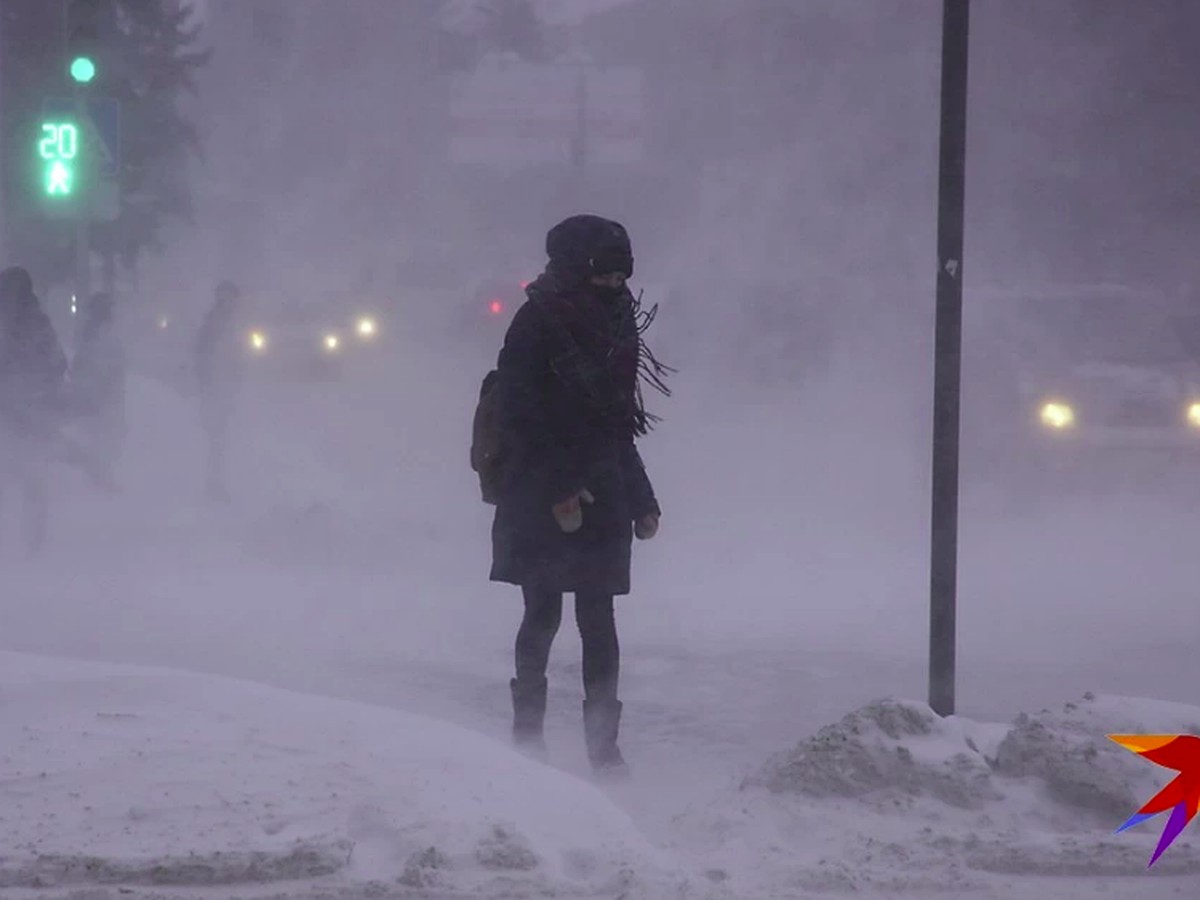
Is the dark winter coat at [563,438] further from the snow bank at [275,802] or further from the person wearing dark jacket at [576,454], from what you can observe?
the snow bank at [275,802]

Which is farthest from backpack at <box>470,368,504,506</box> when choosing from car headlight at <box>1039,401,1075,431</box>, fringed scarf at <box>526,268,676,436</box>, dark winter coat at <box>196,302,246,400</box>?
car headlight at <box>1039,401,1075,431</box>

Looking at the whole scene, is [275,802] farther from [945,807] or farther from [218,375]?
[218,375]

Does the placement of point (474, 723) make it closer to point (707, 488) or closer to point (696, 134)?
point (707, 488)

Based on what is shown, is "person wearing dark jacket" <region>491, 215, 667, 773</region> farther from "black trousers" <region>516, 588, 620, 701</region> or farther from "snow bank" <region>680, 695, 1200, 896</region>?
"snow bank" <region>680, 695, 1200, 896</region>

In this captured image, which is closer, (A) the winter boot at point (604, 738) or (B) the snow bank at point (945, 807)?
(B) the snow bank at point (945, 807)

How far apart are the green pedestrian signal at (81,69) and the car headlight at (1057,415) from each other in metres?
8.21

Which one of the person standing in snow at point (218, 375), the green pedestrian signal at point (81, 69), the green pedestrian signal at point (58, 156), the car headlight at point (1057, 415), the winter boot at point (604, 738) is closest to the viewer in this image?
the winter boot at point (604, 738)

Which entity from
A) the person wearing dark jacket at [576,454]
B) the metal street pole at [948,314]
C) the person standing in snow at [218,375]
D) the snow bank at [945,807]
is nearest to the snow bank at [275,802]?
the snow bank at [945,807]

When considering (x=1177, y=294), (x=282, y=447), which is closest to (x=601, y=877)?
(x=282, y=447)

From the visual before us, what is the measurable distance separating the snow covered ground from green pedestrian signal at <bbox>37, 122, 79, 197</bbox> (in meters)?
2.37

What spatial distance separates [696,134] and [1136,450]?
79.9 feet

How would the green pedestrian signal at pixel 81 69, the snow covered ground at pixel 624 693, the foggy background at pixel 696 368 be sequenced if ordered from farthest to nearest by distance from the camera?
the green pedestrian signal at pixel 81 69, the foggy background at pixel 696 368, the snow covered ground at pixel 624 693

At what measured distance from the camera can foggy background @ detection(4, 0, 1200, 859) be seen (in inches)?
300

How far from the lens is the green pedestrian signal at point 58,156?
11.2m
